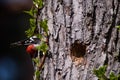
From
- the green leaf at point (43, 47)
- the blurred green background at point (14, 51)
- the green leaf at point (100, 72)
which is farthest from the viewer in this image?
the blurred green background at point (14, 51)

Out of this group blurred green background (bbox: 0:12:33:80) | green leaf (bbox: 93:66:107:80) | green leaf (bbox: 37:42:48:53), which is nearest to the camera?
green leaf (bbox: 93:66:107:80)

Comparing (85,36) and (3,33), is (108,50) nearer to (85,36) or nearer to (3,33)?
(85,36)

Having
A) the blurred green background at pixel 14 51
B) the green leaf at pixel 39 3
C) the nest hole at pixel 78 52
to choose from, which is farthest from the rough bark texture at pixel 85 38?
the blurred green background at pixel 14 51

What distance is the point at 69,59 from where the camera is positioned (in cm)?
245

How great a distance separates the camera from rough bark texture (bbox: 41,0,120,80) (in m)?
2.39

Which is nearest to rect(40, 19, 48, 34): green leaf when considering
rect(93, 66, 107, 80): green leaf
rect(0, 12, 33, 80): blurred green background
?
rect(93, 66, 107, 80): green leaf

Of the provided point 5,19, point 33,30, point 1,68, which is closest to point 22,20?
point 5,19

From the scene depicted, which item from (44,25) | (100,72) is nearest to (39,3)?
(44,25)

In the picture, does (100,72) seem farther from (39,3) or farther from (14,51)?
(14,51)

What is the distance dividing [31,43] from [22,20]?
2.99 m

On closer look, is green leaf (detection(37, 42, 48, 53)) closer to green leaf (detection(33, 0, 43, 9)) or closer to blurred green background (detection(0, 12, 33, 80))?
green leaf (detection(33, 0, 43, 9))

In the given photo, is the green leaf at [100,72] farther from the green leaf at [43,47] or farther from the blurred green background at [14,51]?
the blurred green background at [14,51]

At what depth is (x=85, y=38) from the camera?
2.41 m

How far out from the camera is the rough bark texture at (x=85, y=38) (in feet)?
7.86
